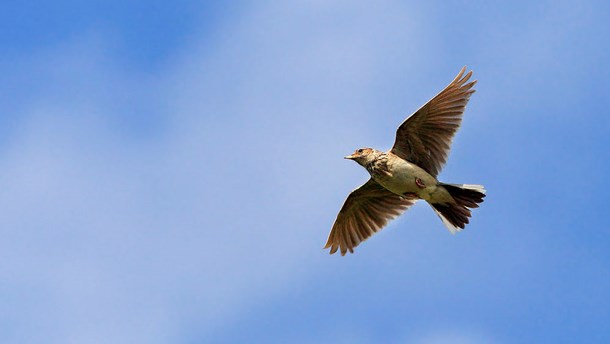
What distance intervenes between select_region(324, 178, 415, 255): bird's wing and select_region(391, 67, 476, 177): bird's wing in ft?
4.90

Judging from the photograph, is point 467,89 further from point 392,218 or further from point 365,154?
point 392,218

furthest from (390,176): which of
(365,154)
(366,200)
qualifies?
(366,200)

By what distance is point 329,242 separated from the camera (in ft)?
65.6

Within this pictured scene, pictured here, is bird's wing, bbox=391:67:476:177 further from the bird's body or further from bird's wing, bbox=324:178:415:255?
bird's wing, bbox=324:178:415:255

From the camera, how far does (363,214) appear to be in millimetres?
19750

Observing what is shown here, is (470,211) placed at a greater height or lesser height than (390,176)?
lesser

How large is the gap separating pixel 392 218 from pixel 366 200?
2.07 ft

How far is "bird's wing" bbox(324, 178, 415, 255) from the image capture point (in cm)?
1945

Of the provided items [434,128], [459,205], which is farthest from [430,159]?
[459,205]

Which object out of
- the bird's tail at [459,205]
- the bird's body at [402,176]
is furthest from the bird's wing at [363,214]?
the bird's tail at [459,205]

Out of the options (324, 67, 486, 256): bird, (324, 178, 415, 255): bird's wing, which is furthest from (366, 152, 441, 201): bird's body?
(324, 178, 415, 255): bird's wing

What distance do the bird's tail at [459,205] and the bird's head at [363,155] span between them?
139 cm

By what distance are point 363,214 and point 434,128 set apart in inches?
113

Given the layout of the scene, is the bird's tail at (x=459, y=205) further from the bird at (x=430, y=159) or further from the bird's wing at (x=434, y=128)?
the bird's wing at (x=434, y=128)
